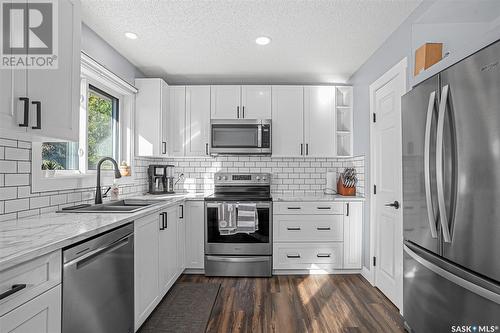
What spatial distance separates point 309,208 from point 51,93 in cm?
265

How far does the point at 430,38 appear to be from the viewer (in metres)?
1.97

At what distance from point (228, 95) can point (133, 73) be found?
1196mm

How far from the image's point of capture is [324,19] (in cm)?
223

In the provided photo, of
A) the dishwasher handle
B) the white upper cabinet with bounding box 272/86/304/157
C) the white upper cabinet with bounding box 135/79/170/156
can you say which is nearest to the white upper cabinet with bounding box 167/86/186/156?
the white upper cabinet with bounding box 135/79/170/156

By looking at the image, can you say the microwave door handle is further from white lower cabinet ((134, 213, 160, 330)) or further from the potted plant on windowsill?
the potted plant on windowsill

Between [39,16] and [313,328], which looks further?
[313,328]

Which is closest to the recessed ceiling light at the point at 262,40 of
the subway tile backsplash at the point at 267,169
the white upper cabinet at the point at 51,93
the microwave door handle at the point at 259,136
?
the microwave door handle at the point at 259,136

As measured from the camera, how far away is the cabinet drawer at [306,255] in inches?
124

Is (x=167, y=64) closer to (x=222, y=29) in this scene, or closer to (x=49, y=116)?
(x=222, y=29)

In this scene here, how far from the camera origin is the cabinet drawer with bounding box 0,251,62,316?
3.01 ft

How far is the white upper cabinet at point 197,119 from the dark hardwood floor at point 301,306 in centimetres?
162

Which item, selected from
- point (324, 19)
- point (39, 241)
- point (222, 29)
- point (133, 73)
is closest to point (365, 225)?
point (324, 19)

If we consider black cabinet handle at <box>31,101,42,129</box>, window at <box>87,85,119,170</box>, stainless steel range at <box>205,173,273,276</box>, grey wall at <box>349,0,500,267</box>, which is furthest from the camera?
stainless steel range at <box>205,173,273,276</box>

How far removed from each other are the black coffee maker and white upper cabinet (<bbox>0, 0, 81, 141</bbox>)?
1910 millimetres
